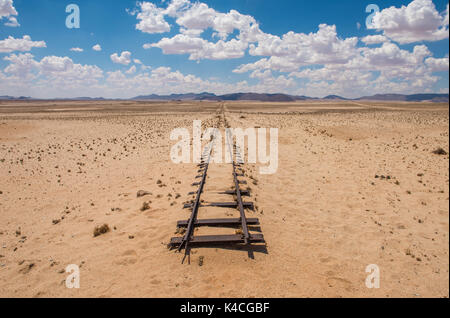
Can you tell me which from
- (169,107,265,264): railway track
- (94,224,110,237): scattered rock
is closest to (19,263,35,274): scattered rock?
(94,224,110,237): scattered rock

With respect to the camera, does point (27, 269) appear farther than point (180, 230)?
No

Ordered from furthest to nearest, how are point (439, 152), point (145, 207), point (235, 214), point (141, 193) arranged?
point (439, 152), point (141, 193), point (145, 207), point (235, 214)

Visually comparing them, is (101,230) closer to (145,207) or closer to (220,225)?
(145,207)

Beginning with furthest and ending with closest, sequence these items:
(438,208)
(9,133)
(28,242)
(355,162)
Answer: (9,133), (355,162), (438,208), (28,242)

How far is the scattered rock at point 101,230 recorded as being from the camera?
7.17 metres

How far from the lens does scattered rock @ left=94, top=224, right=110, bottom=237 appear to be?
282 inches

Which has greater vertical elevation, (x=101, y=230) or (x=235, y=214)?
(x=235, y=214)

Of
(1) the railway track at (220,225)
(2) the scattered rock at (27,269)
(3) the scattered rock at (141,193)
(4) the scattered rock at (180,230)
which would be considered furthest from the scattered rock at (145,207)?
(2) the scattered rock at (27,269)

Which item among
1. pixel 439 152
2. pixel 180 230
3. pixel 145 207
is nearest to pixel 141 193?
pixel 145 207

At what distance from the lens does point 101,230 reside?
23.9 ft
